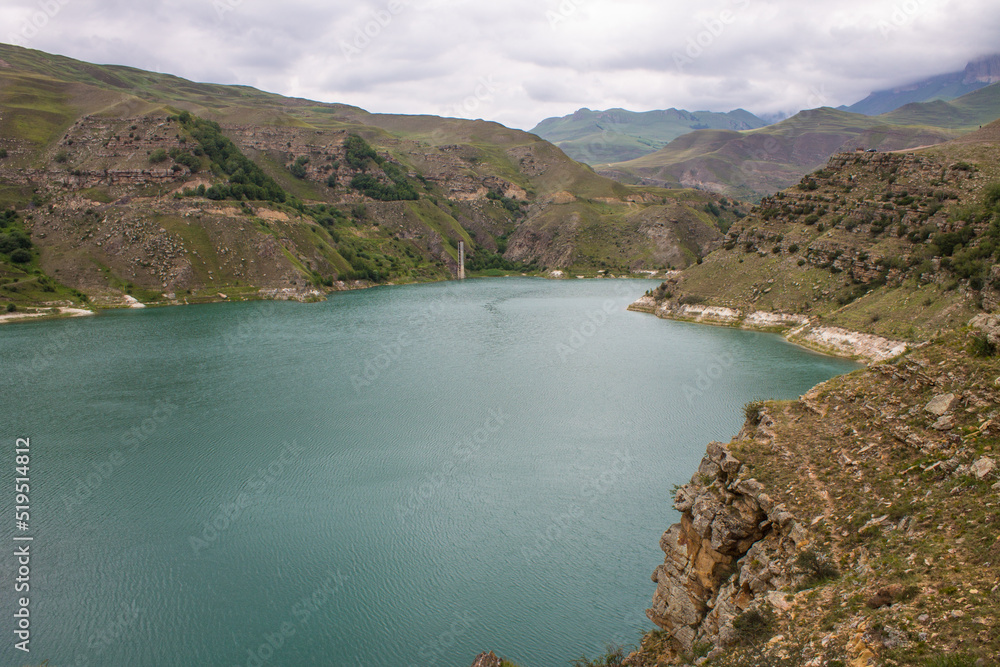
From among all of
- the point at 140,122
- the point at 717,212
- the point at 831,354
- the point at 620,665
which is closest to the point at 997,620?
the point at 620,665

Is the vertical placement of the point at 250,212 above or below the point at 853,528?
above

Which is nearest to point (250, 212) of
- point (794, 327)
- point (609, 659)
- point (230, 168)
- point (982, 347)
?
point (230, 168)

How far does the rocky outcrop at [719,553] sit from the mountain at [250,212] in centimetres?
9532

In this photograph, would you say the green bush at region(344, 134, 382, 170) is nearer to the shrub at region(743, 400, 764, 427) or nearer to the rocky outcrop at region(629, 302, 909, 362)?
the rocky outcrop at region(629, 302, 909, 362)

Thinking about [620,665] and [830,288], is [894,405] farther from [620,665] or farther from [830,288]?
[830,288]

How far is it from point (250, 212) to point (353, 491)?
333 ft

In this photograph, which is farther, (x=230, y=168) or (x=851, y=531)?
(x=230, y=168)

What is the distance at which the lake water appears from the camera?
18812 mm

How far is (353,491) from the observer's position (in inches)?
1112

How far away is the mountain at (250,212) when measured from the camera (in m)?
96.0

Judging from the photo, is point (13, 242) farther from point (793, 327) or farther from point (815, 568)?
point (815, 568)

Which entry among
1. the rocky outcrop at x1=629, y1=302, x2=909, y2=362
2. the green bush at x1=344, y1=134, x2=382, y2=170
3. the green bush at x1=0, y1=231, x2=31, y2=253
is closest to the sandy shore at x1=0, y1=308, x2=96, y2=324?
the green bush at x1=0, y1=231, x2=31, y2=253

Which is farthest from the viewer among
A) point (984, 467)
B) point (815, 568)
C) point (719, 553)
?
point (719, 553)

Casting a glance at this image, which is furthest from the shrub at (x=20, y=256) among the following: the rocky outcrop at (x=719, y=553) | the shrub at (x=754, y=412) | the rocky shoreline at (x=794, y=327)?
the shrub at (x=754, y=412)
